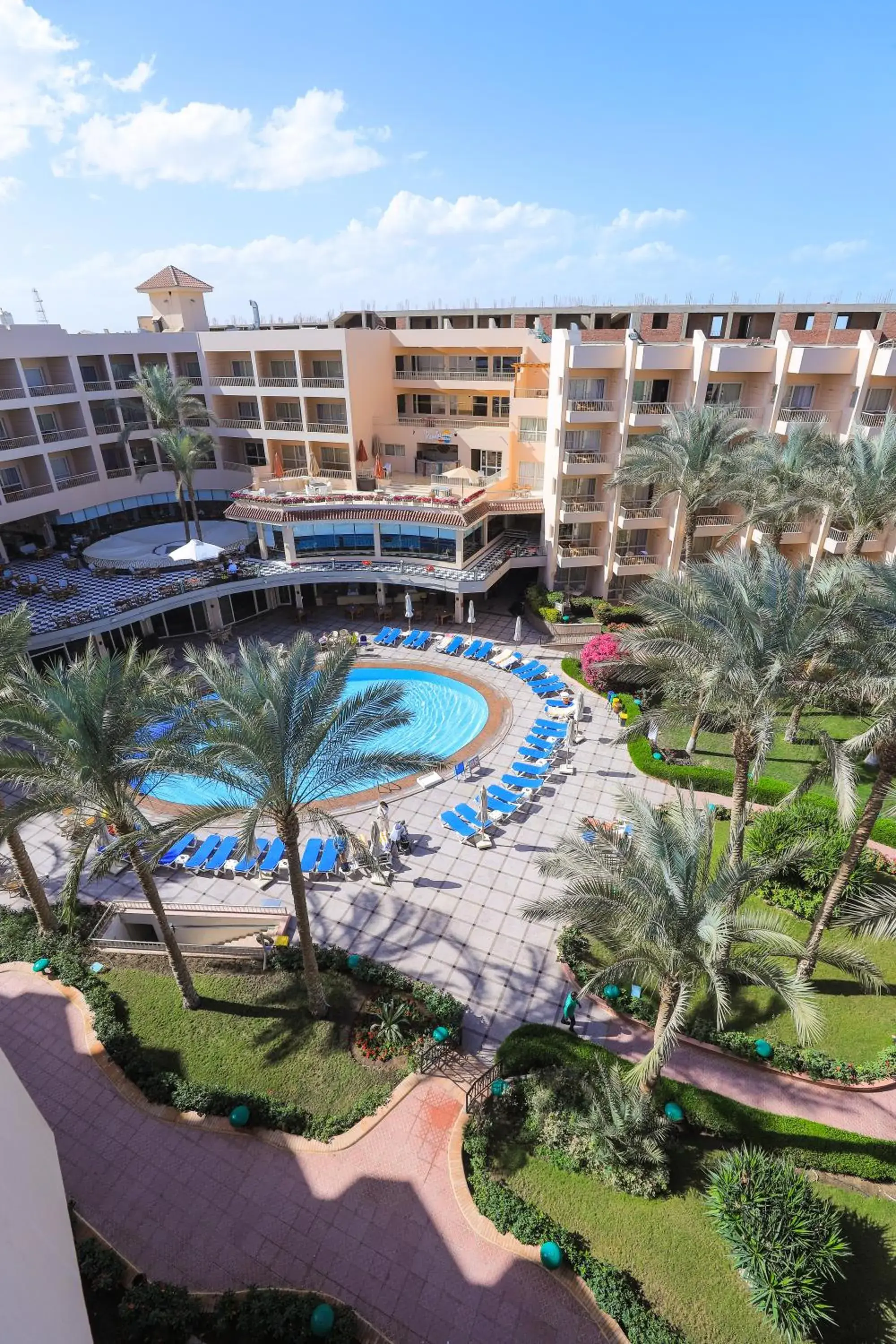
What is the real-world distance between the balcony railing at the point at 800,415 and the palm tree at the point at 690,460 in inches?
168

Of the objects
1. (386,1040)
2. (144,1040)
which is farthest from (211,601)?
(386,1040)

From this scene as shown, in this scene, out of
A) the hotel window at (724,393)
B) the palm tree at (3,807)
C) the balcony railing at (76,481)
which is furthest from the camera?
the balcony railing at (76,481)

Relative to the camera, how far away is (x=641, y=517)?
3325 cm

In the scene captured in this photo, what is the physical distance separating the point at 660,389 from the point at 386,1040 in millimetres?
31753

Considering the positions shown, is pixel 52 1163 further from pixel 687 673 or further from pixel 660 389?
pixel 660 389

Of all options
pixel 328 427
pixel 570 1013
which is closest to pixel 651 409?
pixel 328 427

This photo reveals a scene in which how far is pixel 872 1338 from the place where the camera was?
33.6 ft

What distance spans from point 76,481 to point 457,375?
23218mm

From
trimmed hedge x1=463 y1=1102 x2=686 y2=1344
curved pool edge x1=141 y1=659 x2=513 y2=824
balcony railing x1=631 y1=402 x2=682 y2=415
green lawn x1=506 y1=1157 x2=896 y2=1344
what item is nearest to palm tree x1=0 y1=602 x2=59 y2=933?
curved pool edge x1=141 y1=659 x2=513 y2=824

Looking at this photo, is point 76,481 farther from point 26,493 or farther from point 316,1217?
point 316,1217

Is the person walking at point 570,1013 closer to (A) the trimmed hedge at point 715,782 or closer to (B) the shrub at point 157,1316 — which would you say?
(B) the shrub at point 157,1316

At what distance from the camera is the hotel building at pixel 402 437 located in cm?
3139

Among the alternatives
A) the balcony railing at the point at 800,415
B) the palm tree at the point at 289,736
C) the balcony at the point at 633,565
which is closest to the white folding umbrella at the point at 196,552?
the palm tree at the point at 289,736

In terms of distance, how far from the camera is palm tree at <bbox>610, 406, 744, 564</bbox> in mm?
27109
